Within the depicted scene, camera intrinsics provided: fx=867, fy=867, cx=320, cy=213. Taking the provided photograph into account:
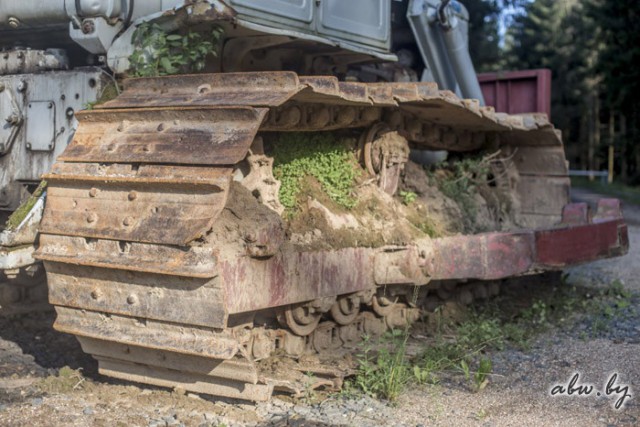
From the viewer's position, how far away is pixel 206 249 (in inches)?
149

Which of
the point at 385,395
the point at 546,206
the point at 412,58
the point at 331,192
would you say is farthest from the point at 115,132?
the point at 546,206

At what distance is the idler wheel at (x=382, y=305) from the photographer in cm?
549

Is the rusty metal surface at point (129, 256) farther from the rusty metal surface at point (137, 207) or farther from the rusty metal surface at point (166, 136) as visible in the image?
the rusty metal surface at point (166, 136)

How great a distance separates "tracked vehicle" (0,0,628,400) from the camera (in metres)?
3.93

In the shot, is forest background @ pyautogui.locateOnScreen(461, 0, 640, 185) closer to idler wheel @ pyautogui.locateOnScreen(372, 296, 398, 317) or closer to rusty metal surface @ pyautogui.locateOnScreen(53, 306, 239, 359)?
idler wheel @ pyautogui.locateOnScreen(372, 296, 398, 317)

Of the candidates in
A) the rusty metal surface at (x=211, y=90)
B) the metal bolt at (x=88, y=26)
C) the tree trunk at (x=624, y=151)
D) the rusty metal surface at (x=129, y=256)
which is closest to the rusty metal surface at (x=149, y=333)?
the rusty metal surface at (x=129, y=256)

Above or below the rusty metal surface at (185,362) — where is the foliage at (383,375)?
below

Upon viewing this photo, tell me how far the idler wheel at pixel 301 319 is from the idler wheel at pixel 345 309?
0.23 meters

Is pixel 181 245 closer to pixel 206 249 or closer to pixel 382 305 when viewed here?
pixel 206 249

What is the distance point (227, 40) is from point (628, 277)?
527 centimetres

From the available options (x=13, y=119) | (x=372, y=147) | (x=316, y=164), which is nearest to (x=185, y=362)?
(x=316, y=164)

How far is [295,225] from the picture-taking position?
16.0 ft

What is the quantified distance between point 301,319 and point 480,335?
1435 mm

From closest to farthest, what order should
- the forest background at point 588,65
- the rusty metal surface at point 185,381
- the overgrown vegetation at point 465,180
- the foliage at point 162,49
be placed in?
1. the rusty metal surface at point 185,381
2. the foliage at point 162,49
3. the overgrown vegetation at point 465,180
4. the forest background at point 588,65
